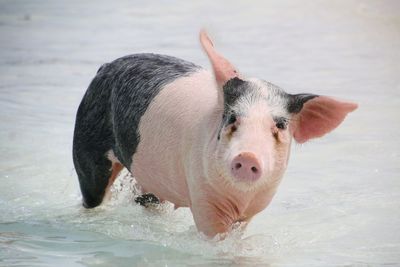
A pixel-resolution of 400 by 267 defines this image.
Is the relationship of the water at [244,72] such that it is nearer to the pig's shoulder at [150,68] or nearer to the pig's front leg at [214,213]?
the pig's front leg at [214,213]

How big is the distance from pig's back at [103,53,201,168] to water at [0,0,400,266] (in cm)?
52

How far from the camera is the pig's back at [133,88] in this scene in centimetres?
662

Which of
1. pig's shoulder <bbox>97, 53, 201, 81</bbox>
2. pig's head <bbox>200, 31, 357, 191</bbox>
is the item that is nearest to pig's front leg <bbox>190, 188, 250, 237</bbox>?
pig's head <bbox>200, 31, 357, 191</bbox>

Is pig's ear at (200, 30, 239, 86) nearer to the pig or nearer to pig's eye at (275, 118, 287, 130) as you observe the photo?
the pig

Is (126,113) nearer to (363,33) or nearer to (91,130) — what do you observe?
(91,130)

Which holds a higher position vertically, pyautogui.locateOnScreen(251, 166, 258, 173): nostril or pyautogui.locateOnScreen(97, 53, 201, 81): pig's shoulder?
pyautogui.locateOnScreen(251, 166, 258, 173): nostril

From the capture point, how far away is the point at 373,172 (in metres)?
8.24

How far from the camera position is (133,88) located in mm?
6750

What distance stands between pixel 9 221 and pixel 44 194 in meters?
0.89

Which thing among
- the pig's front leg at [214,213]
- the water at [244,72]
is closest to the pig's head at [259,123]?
the pig's front leg at [214,213]

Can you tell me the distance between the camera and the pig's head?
541 centimetres

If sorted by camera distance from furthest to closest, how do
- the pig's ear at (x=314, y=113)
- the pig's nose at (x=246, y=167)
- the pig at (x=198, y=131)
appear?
the pig's ear at (x=314, y=113) → the pig at (x=198, y=131) → the pig's nose at (x=246, y=167)

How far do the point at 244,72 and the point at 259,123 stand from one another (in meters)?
6.22

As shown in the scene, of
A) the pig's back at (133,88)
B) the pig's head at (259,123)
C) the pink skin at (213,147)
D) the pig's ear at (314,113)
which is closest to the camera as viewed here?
the pig's head at (259,123)
